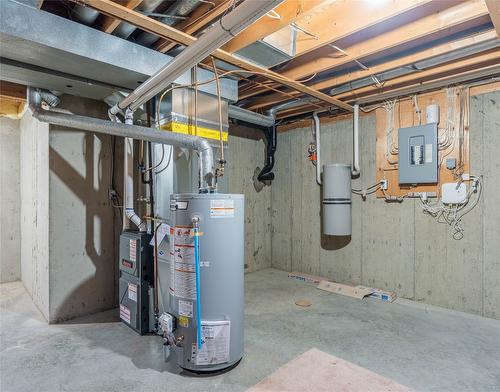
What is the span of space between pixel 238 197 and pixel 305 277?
8.16 ft

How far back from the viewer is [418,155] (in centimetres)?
313

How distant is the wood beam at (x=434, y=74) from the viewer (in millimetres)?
2454

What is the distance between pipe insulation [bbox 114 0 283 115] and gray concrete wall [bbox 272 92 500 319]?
2638mm

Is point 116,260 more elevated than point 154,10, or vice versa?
point 154,10

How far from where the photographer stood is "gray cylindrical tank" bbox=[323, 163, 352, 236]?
356 centimetres

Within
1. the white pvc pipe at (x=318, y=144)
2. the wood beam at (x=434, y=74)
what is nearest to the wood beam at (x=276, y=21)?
the wood beam at (x=434, y=74)

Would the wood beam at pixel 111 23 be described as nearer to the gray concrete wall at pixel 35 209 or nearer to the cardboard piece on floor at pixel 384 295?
the gray concrete wall at pixel 35 209

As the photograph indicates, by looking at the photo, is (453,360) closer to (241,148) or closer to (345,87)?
(345,87)

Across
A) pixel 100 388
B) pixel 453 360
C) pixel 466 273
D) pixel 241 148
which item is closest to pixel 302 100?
pixel 241 148

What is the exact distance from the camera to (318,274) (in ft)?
13.6

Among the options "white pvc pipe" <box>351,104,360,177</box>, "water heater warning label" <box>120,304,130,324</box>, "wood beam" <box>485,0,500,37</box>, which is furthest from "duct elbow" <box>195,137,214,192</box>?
"white pvc pipe" <box>351,104,360,177</box>

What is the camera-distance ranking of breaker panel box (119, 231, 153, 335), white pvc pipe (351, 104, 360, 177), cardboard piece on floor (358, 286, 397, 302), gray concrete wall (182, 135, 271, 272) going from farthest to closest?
gray concrete wall (182, 135, 271, 272), white pvc pipe (351, 104, 360, 177), cardboard piece on floor (358, 286, 397, 302), breaker panel box (119, 231, 153, 335)

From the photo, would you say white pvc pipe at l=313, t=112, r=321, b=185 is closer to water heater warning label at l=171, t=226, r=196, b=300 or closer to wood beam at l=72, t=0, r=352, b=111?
wood beam at l=72, t=0, r=352, b=111

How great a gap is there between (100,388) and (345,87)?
3194 mm
